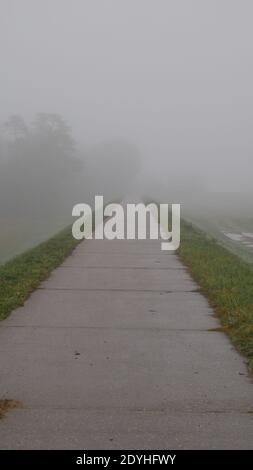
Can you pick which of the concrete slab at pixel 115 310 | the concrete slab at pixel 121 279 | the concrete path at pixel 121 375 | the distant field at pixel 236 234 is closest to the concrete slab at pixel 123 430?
the concrete path at pixel 121 375

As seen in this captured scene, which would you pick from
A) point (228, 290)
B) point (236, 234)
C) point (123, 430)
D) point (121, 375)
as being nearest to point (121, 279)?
point (228, 290)

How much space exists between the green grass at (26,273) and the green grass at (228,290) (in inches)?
114

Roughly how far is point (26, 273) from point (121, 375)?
21.5 feet

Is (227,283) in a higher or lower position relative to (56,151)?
lower

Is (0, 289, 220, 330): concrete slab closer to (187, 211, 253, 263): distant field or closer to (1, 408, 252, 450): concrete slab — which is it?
(1, 408, 252, 450): concrete slab

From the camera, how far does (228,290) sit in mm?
9875

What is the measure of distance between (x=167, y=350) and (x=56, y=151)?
226 feet

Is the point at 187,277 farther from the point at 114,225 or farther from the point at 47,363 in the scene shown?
the point at 114,225

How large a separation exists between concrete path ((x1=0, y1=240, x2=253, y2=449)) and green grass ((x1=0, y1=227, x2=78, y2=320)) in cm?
26

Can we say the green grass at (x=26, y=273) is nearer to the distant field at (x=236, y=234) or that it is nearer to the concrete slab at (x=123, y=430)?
the concrete slab at (x=123, y=430)

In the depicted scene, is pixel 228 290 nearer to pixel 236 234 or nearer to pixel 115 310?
pixel 115 310

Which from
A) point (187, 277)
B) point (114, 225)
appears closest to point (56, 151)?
point (114, 225)

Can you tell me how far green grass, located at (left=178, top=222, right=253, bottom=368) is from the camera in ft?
23.5
